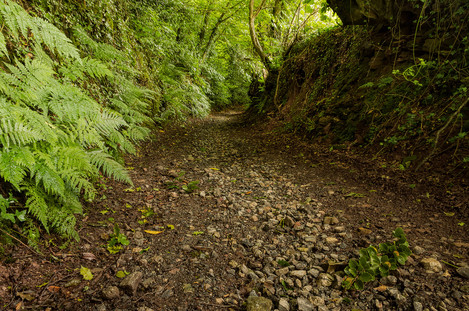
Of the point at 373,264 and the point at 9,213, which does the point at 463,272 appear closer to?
the point at 373,264

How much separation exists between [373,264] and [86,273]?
245 cm

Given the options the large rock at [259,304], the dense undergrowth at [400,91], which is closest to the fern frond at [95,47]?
the large rock at [259,304]

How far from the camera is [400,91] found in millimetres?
4594

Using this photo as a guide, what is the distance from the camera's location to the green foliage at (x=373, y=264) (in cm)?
184

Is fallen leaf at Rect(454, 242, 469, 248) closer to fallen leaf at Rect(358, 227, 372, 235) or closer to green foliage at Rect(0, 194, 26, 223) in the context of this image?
fallen leaf at Rect(358, 227, 372, 235)

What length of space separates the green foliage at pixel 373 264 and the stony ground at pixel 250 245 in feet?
0.23

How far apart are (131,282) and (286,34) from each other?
12.4 meters

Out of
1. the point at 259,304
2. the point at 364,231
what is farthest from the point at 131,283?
the point at 364,231

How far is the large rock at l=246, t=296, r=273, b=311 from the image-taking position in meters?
1.67

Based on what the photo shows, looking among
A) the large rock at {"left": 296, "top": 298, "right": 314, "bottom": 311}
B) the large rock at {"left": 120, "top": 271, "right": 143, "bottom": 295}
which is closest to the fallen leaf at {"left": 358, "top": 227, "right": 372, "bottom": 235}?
the large rock at {"left": 296, "top": 298, "right": 314, "bottom": 311}

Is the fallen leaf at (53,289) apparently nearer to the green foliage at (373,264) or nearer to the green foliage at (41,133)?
the green foliage at (41,133)

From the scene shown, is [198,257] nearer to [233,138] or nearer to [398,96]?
[398,96]

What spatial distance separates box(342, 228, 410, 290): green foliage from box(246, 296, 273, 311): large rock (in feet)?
2.16

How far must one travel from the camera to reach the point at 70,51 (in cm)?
246
